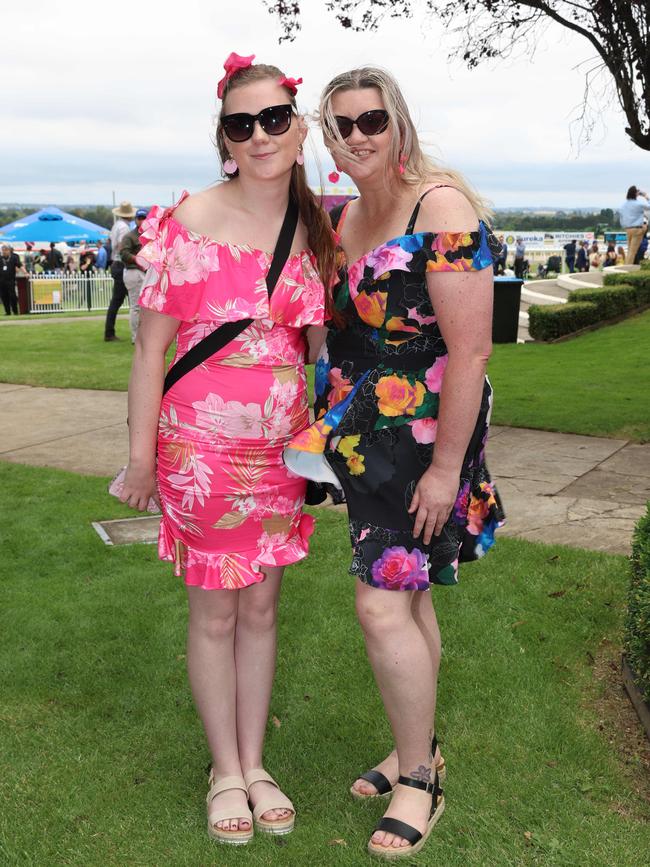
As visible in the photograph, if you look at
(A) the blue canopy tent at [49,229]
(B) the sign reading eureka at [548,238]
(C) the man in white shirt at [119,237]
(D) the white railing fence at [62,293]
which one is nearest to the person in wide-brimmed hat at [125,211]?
(C) the man in white shirt at [119,237]

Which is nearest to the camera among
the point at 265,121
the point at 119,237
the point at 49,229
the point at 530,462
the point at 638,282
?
the point at 265,121

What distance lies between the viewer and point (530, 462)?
668 cm

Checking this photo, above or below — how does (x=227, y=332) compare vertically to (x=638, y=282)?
above

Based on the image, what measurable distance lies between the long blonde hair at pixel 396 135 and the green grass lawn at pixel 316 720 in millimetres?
1718

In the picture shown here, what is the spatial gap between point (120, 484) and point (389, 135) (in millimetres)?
1203

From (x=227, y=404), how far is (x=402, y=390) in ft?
1.54

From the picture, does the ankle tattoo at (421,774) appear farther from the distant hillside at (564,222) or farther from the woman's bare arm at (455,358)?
the distant hillside at (564,222)

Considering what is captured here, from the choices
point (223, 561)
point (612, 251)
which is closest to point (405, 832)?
point (223, 561)

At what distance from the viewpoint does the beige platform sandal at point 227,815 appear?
269cm

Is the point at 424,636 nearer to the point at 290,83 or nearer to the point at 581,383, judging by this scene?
the point at 290,83

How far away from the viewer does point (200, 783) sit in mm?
2992

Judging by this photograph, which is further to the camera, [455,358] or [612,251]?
[612,251]

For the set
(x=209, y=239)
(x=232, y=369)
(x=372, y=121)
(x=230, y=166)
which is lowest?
(x=232, y=369)

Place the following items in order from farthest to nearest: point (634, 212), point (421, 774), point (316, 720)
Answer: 1. point (634, 212)
2. point (316, 720)
3. point (421, 774)
